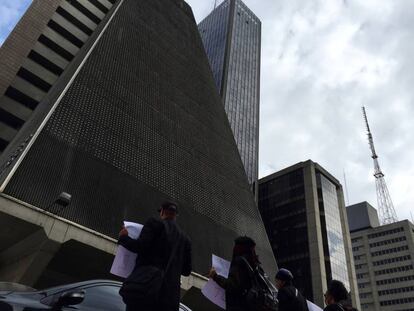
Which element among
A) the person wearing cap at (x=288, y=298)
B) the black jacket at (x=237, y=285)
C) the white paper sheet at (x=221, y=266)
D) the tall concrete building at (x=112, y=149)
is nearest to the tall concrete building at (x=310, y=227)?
the tall concrete building at (x=112, y=149)

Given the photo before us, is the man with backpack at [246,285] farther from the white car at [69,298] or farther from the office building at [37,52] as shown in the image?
the office building at [37,52]

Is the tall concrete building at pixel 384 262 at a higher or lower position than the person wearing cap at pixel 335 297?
higher

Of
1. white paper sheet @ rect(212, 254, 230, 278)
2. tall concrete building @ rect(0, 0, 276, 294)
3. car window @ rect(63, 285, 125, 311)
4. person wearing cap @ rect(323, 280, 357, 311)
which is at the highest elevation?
tall concrete building @ rect(0, 0, 276, 294)

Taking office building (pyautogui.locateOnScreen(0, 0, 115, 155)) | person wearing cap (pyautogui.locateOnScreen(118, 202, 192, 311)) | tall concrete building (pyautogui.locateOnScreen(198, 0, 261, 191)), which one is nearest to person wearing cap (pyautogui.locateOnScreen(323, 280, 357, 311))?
person wearing cap (pyautogui.locateOnScreen(118, 202, 192, 311))

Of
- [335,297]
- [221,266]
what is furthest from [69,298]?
[335,297]

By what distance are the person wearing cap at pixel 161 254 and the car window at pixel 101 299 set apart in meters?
1.43

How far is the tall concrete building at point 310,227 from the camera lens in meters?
61.3

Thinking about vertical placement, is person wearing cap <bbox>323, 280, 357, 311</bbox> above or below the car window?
above

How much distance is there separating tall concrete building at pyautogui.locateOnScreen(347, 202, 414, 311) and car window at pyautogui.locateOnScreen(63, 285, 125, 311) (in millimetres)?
116680

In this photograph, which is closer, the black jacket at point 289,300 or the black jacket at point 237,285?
the black jacket at point 237,285

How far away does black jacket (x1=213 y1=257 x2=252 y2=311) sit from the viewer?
13.0 ft

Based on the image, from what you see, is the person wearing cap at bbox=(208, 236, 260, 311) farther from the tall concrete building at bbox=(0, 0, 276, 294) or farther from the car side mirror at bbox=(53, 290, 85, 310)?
the tall concrete building at bbox=(0, 0, 276, 294)

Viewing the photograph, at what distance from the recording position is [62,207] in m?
14.9

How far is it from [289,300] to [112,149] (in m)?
16.3
